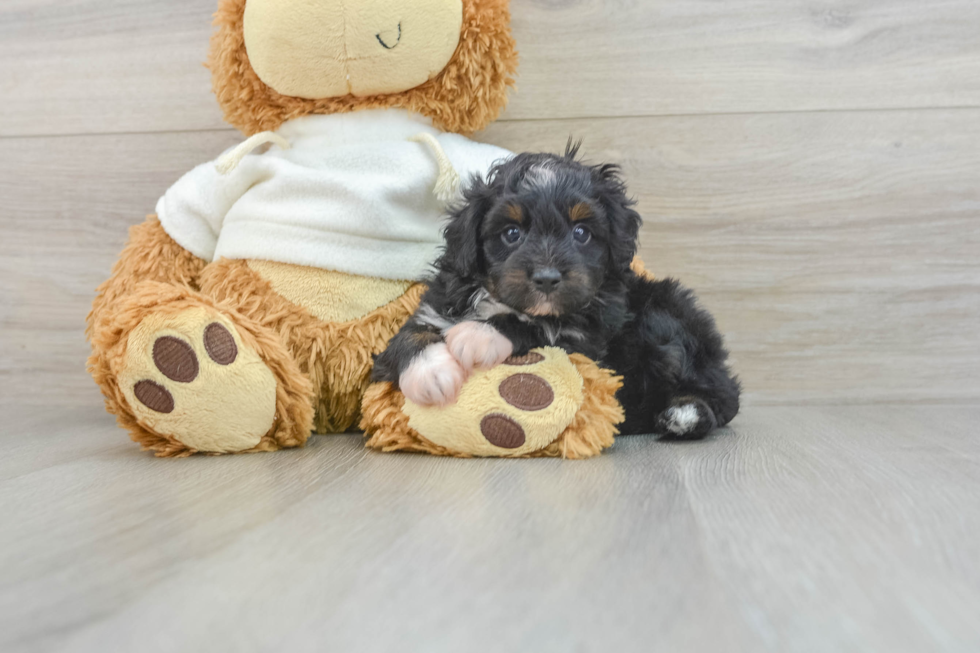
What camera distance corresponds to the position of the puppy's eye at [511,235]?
143 cm

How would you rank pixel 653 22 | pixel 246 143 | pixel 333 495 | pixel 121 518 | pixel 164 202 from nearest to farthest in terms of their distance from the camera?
pixel 121 518 → pixel 333 495 → pixel 246 143 → pixel 164 202 → pixel 653 22

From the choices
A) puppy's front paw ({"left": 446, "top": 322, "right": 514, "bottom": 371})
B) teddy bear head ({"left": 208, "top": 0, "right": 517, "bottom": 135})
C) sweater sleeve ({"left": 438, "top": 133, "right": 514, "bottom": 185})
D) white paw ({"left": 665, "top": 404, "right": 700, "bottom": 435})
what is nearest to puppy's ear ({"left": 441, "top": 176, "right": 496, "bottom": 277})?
puppy's front paw ({"left": 446, "top": 322, "right": 514, "bottom": 371})

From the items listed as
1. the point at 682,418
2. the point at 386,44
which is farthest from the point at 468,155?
the point at 682,418

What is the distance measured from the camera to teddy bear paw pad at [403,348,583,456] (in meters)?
1.37

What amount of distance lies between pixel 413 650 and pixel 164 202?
4.95ft

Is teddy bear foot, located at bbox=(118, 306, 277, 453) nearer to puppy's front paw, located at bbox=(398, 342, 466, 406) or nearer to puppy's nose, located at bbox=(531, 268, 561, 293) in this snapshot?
puppy's front paw, located at bbox=(398, 342, 466, 406)

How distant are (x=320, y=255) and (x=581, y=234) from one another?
59 cm

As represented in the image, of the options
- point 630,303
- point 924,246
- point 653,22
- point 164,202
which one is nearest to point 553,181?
point 630,303

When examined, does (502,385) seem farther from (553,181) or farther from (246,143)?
(246,143)

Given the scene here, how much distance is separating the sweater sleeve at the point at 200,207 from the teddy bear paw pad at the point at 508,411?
745mm

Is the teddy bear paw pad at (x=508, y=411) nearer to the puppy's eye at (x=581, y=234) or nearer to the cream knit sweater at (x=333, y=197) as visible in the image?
the puppy's eye at (x=581, y=234)

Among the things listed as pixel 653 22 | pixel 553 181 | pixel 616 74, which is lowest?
pixel 553 181

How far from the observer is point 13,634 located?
2.24 feet

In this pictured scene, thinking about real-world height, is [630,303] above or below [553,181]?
below
